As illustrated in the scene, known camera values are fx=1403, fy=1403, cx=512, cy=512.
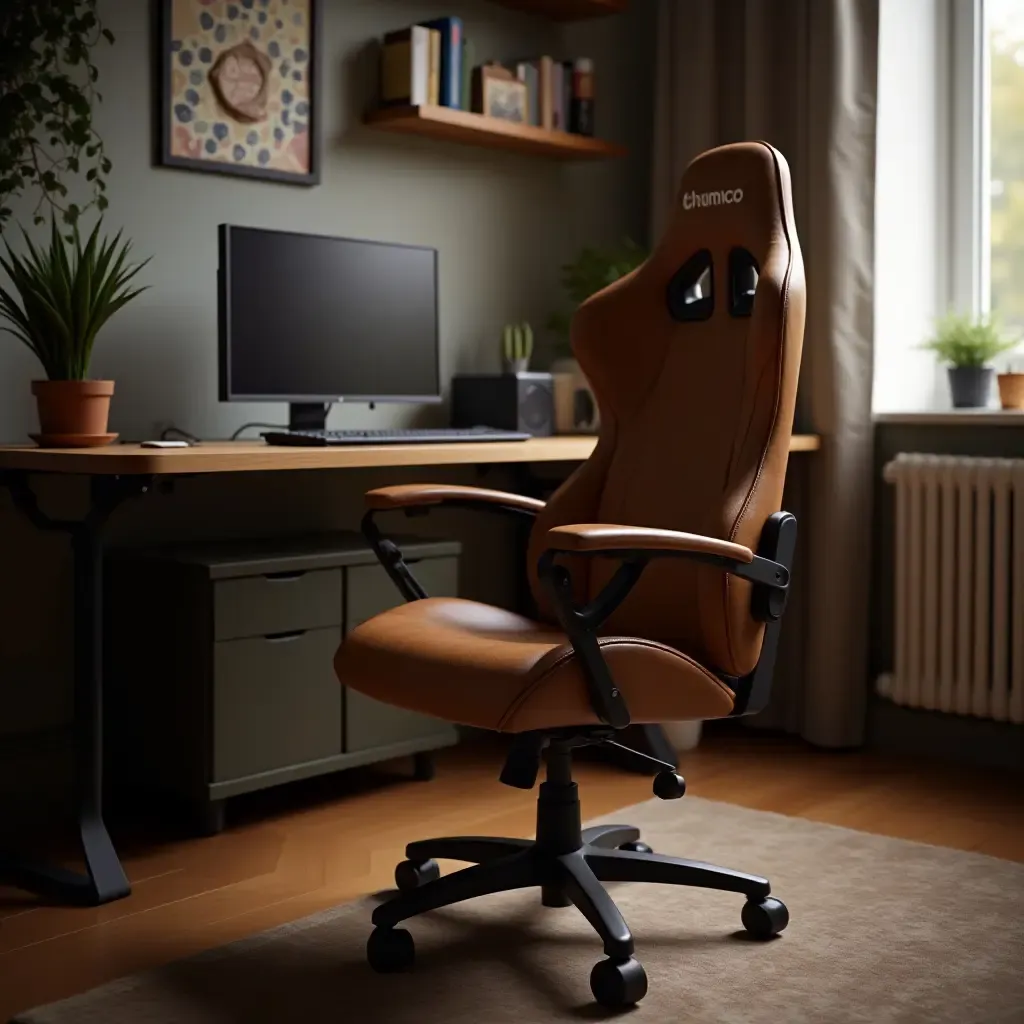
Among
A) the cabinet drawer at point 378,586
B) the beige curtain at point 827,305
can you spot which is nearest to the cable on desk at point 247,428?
the cabinet drawer at point 378,586

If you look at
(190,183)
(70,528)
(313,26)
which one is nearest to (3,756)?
(70,528)

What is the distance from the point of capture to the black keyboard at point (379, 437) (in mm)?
2629

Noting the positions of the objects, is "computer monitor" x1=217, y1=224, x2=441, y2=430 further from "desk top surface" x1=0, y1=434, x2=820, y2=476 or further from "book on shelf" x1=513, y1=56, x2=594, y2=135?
"book on shelf" x1=513, y1=56, x2=594, y2=135

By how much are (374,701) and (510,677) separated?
114 centimetres

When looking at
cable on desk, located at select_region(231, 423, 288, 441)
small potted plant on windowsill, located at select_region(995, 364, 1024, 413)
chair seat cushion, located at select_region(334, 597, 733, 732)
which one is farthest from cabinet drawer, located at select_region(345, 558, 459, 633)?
small potted plant on windowsill, located at select_region(995, 364, 1024, 413)

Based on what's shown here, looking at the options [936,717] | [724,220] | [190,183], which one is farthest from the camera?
[936,717]

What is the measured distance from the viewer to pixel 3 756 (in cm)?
277

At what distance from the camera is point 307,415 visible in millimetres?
3006

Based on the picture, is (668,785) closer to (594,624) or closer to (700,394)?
(594,624)

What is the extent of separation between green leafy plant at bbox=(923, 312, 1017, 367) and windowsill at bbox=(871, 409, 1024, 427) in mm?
126

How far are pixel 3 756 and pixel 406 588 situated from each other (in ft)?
3.33

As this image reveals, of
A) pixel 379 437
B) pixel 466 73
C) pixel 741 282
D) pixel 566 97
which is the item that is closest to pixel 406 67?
pixel 466 73

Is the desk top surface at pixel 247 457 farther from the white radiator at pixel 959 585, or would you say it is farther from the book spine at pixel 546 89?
the book spine at pixel 546 89

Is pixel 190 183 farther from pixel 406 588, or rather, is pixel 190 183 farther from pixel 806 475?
pixel 806 475
